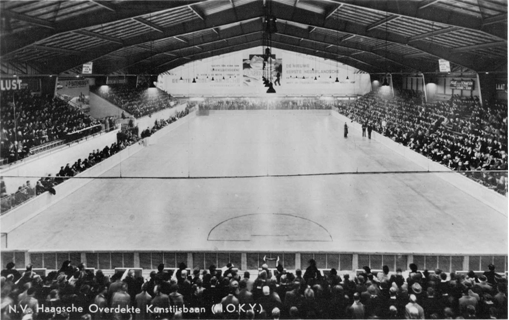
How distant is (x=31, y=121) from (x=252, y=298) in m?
18.2

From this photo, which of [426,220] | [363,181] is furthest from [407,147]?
[426,220]

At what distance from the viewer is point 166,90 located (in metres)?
48.6

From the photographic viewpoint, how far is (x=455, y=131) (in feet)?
80.4

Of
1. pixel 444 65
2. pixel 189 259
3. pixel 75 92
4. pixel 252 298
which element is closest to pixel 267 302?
pixel 252 298

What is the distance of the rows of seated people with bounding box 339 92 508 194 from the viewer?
1732 centimetres

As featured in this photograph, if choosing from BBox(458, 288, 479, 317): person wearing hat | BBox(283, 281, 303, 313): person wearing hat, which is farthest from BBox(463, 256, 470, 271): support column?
BBox(283, 281, 303, 313): person wearing hat

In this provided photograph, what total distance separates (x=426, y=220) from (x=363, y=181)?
5.14 metres

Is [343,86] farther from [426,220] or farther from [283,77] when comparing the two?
[426,220]

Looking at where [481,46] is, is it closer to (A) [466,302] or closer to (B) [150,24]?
(B) [150,24]

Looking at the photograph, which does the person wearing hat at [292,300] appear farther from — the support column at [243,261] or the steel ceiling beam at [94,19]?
the steel ceiling beam at [94,19]

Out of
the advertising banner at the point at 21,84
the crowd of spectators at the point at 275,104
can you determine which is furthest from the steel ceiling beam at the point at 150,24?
the crowd of spectators at the point at 275,104

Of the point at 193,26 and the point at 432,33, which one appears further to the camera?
the point at 193,26

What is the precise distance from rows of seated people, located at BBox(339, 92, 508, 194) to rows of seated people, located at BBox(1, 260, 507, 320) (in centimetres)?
871

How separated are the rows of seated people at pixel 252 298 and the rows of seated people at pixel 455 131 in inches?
343
